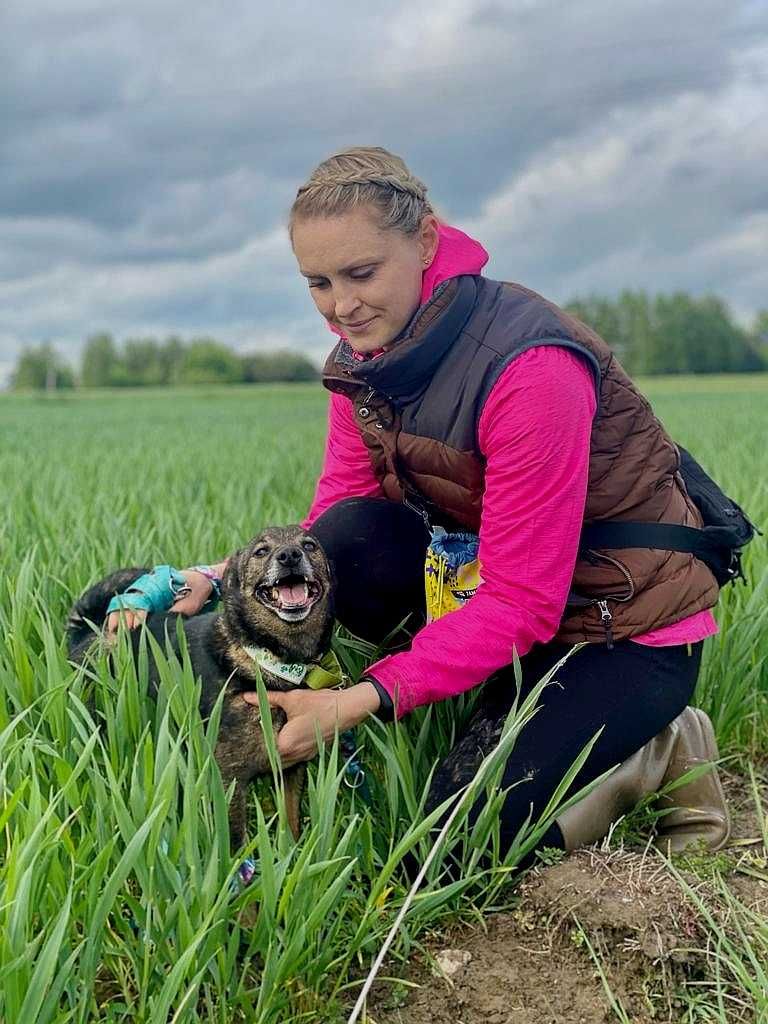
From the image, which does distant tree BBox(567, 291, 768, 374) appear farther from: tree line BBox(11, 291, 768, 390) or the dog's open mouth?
the dog's open mouth

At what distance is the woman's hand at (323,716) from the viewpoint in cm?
236

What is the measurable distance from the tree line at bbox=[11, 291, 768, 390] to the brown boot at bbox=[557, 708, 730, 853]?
6871cm

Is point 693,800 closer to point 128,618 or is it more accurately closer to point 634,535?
point 634,535

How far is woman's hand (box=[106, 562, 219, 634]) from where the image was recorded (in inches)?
111

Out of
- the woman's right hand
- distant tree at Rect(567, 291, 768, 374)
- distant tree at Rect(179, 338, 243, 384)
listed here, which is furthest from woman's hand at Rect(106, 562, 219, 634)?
distant tree at Rect(179, 338, 243, 384)

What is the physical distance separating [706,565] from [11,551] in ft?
8.42

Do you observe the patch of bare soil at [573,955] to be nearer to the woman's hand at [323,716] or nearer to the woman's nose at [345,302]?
the woman's hand at [323,716]

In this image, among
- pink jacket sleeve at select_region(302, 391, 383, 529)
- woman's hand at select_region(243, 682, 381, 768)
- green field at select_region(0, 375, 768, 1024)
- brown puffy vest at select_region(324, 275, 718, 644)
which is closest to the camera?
green field at select_region(0, 375, 768, 1024)

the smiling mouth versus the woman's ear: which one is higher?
the woman's ear

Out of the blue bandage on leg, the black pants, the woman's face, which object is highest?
the woman's face

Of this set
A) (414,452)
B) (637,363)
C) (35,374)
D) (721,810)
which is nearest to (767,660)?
(721,810)

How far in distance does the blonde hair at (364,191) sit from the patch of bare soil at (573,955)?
65.3 inches

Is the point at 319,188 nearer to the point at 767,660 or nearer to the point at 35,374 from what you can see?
the point at 767,660

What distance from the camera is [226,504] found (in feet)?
16.9
